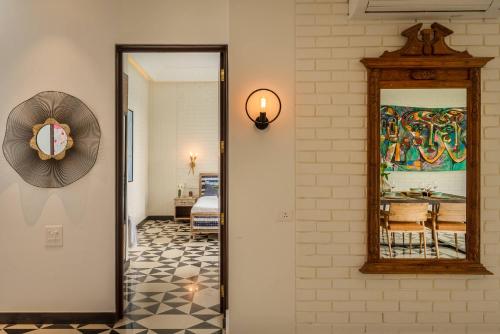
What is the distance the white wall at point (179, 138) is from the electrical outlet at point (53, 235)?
598 centimetres

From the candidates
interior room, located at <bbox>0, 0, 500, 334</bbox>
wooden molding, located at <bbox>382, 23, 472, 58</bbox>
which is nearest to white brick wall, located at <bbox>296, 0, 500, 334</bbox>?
interior room, located at <bbox>0, 0, 500, 334</bbox>

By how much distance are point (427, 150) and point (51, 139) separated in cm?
316

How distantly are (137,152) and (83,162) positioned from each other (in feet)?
16.3

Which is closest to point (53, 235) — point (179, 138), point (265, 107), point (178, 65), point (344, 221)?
point (265, 107)

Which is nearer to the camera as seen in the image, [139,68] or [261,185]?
[261,185]

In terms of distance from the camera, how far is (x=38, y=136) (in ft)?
11.7

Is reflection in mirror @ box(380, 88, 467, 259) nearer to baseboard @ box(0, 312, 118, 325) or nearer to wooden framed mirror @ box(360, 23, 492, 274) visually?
wooden framed mirror @ box(360, 23, 492, 274)

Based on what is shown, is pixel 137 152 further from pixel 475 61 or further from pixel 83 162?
pixel 475 61

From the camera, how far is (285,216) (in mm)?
3170

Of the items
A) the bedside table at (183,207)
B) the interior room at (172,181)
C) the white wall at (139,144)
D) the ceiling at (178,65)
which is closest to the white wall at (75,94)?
the interior room at (172,181)

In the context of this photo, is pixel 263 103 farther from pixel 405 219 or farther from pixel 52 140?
pixel 52 140

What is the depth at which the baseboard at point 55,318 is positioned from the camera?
3.58 m

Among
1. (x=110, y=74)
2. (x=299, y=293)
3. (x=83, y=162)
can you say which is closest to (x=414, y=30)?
(x=299, y=293)

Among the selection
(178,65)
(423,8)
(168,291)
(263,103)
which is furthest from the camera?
(178,65)
